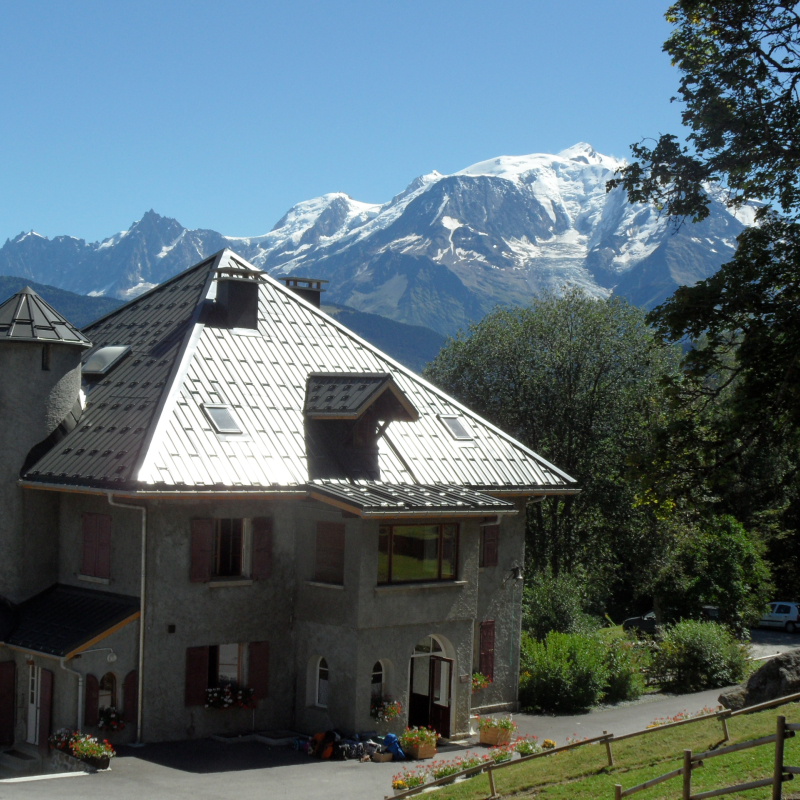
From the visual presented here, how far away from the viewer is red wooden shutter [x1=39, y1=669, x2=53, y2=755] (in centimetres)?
2095

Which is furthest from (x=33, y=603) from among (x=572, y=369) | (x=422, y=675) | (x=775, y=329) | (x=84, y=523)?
(x=572, y=369)

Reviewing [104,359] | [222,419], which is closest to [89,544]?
[222,419]

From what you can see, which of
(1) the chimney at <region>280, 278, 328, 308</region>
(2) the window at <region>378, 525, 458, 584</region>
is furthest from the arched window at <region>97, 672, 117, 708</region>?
(1) the chimney at <region>280, 278, 328, 308</region>

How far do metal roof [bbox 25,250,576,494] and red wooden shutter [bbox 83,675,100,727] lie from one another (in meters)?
4.01

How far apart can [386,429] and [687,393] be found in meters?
9.92

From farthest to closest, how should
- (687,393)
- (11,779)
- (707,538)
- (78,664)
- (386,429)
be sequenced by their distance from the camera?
(707,538) < (386,429) < (78,664) < (11,779) < (687,393)

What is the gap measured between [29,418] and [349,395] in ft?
23.8

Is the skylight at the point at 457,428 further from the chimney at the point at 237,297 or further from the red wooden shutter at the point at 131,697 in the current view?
the red wooden shutter at the point at 131,697

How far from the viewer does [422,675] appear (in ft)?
80.8

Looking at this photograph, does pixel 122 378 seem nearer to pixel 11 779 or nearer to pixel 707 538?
pixel 11 779

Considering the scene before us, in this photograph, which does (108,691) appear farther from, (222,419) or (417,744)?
(417,744)

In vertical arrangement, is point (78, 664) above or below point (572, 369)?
below

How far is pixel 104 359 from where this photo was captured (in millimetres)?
25500

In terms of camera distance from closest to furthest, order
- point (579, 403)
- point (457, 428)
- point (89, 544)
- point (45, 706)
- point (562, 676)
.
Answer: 1. point (45, 706)
2. point (89, 544)
3. point (562, 676)
4. point (457, 428)
5. point (579, 403)
